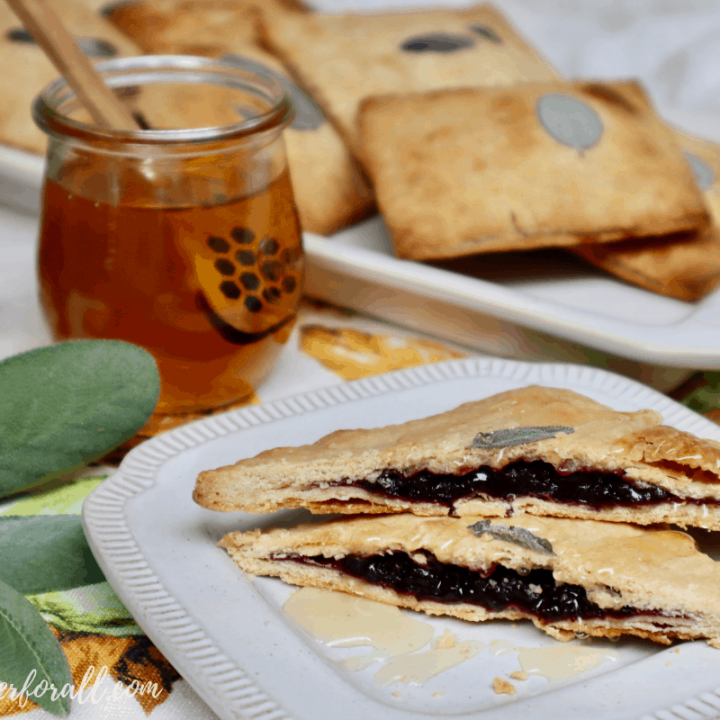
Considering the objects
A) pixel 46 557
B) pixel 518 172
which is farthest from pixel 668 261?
pixel 46 557

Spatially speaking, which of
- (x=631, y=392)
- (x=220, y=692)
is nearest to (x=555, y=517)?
(x=631, y=392)

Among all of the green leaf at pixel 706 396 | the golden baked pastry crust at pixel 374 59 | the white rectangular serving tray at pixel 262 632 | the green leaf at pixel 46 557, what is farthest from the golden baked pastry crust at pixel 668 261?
the green leaf at pixel 46 557

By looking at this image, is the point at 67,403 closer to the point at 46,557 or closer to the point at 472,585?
the point at 46,557

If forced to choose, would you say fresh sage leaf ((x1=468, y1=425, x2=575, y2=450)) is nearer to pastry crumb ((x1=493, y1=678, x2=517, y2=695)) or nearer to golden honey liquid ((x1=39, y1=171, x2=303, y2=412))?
pastry crumb ((x1=493, y1=678, x2=517, y2=695))

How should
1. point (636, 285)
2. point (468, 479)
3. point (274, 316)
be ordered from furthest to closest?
point (636, 285)
point (274, 316)
point (468, 479)

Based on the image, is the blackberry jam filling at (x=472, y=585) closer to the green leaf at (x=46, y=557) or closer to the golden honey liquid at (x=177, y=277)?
the green leaf at (x=46, y=557)

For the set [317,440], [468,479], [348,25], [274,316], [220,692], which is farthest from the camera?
[348,25]

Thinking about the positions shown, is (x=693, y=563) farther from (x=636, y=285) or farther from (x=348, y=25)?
(x=348, y=25)

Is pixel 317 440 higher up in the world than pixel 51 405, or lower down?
lower down

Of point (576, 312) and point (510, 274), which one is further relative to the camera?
point (510, 274)
